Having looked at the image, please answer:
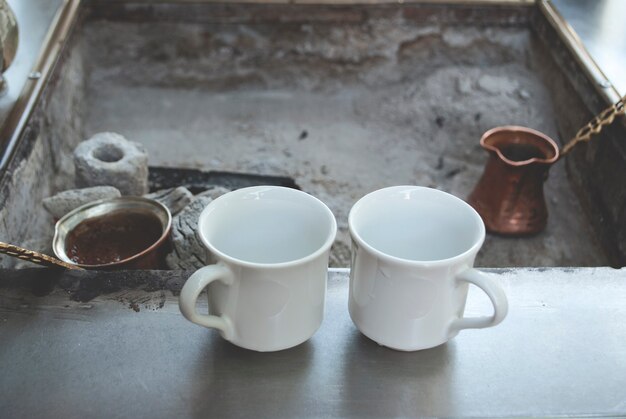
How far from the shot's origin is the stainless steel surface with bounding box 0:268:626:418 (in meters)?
0.83

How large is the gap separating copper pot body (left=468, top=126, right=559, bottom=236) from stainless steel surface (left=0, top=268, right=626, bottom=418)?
0.80m

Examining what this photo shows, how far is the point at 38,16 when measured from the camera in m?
2.13

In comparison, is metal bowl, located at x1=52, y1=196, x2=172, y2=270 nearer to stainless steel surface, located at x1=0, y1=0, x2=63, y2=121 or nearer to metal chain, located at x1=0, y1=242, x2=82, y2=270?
metal chain, located at x1=0, y1=242, x2=82, y2=270

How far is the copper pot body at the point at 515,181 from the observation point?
176cm

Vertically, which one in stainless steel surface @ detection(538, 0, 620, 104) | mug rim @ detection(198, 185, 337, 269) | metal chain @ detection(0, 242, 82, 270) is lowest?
stainless steel surface @ detection(538, 0, 620, 104)

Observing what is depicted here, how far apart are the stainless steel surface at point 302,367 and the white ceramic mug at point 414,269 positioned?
7 centimetres

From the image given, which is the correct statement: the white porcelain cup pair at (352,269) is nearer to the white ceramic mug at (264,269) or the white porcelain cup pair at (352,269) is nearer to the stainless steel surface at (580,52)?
the white ceramic mug at (264,269)

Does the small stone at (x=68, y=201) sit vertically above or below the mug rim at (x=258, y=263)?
below

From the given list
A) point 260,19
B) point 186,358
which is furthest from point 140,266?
point 260,19

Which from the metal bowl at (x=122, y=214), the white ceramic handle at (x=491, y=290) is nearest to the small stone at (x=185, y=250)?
the metal bowl at (x=122, y=214)

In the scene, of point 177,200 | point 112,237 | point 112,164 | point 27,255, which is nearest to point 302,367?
point 27,255

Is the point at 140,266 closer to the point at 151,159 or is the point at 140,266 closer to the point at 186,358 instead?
the point at 186,358

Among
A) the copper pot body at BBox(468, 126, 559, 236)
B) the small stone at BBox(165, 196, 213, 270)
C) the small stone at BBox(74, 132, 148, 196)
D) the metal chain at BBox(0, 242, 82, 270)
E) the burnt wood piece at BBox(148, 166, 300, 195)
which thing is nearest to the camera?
the metal chain at BBox(0, 242, 82, 270)

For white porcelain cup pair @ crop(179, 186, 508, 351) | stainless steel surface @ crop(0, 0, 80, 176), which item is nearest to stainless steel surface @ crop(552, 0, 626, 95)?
white porcelain cup pair @ crop(179, 186, 508, 351)
